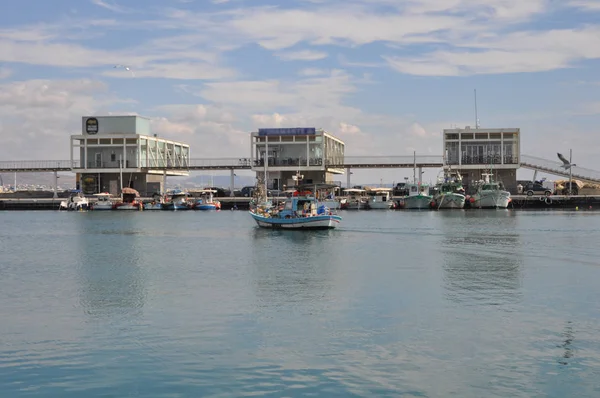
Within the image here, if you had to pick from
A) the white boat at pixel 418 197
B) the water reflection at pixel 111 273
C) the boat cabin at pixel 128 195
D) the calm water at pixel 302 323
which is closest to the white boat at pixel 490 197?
the white boat at pixel 418 197

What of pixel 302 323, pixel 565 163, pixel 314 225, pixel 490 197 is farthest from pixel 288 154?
pixel 302 323

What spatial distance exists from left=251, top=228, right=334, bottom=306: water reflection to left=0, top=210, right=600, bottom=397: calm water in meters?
0.15

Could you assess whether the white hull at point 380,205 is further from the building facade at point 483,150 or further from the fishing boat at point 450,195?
the building facade at point 483,150

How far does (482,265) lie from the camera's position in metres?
40.3

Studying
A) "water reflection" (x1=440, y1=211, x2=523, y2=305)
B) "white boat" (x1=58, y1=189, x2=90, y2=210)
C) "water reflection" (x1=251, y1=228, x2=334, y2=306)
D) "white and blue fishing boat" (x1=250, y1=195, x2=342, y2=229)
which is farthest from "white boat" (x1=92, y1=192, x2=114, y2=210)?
"water reflection" (x1=440, y1=211, x2=523, y2=305)

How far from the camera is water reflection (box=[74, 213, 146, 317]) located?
91.7ft

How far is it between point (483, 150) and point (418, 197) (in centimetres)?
1925

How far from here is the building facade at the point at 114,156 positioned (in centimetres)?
13538

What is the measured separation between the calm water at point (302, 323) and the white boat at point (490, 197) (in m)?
66.5

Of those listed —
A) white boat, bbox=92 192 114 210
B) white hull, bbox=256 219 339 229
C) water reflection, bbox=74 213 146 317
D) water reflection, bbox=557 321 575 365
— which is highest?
white boat, bbox=92 192 114 210

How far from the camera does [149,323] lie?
80.5 ft

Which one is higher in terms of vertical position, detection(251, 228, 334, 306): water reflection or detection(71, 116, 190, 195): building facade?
detection(71, 116, 190, 195): building facade

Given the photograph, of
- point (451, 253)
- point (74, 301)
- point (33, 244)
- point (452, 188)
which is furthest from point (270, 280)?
point (452, 188)

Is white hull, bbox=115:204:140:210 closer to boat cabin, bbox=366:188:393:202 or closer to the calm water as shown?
boat cabin, bbox=366:188:393:202
